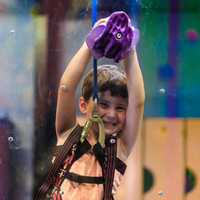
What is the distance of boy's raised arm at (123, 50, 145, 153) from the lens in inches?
57.6

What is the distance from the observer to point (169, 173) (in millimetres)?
1562

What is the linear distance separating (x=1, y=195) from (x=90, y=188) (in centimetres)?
28

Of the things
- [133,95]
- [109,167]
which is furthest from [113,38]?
[109,167]

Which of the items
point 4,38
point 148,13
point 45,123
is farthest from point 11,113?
point 148,13

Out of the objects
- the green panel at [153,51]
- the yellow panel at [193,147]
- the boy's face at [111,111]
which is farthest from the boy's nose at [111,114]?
the yellow panel at [193,147]

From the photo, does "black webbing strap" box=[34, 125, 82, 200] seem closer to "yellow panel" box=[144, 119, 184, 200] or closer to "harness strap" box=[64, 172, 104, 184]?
"harness strap" box=[64, 172, 104, 184]

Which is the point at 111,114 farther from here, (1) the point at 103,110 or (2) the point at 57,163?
(2) the point at 57,163

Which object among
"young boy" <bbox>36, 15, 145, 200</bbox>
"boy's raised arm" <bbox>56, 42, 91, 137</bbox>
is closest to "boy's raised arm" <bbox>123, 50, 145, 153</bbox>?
"young boy" <bbox>36, 15, 145, 200</bbox>

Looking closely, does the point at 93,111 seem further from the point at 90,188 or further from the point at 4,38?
the point at 4,38

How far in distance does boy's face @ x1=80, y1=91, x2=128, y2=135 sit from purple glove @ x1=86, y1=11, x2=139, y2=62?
0.12m

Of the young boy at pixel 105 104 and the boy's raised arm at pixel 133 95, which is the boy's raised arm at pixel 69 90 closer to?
the young boy at pixel 105 104

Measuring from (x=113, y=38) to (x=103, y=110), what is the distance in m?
0.21

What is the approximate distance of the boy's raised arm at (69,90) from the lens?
4.81ft

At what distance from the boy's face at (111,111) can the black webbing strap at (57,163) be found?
0.06 metres
